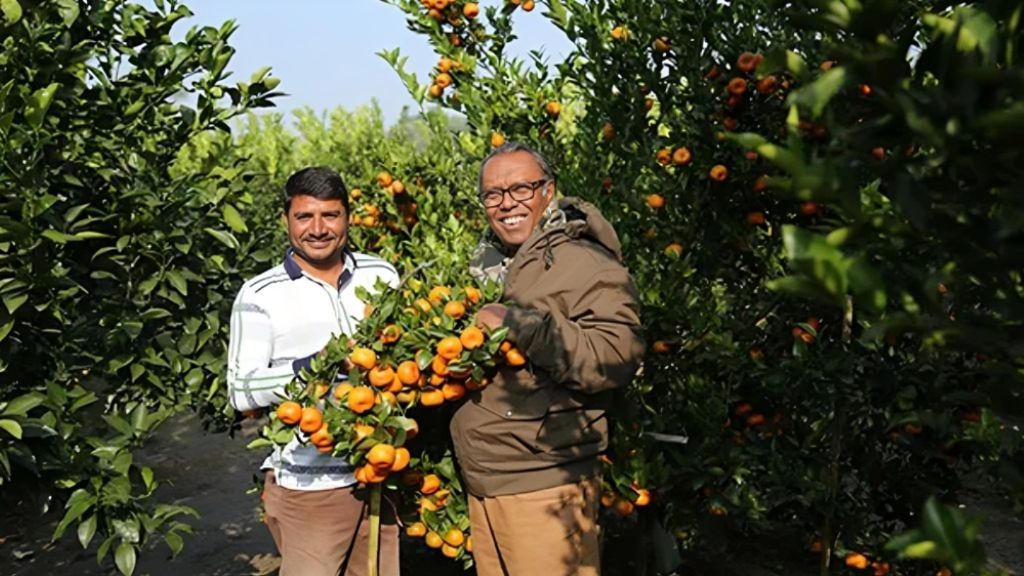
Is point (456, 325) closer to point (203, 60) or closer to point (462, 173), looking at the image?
point (203, 60)

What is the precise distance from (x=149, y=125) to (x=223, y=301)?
0.60 metres

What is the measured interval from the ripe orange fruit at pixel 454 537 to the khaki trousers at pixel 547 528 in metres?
0.24

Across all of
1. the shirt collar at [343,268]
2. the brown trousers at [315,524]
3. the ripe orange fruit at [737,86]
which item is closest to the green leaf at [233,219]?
the shirt collar at [343,268]

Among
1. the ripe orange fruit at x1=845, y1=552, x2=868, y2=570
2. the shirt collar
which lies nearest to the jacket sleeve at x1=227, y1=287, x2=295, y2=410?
the shirt collar

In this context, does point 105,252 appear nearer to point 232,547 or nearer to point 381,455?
point 381,455

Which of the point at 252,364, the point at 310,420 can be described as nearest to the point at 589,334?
the point at 310,420

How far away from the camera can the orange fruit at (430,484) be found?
2.69 metres

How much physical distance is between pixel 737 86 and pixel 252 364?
1790 mm

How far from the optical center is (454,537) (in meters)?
2.76

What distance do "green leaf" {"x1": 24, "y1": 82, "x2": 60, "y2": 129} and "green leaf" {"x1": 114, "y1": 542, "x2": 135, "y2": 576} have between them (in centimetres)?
115

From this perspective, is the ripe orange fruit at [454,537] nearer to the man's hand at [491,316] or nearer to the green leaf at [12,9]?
the man's hand at [491,316]

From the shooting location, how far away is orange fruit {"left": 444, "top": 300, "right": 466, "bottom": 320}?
88.7 inches

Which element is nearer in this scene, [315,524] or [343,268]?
[315,524]

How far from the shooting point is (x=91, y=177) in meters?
2.62
